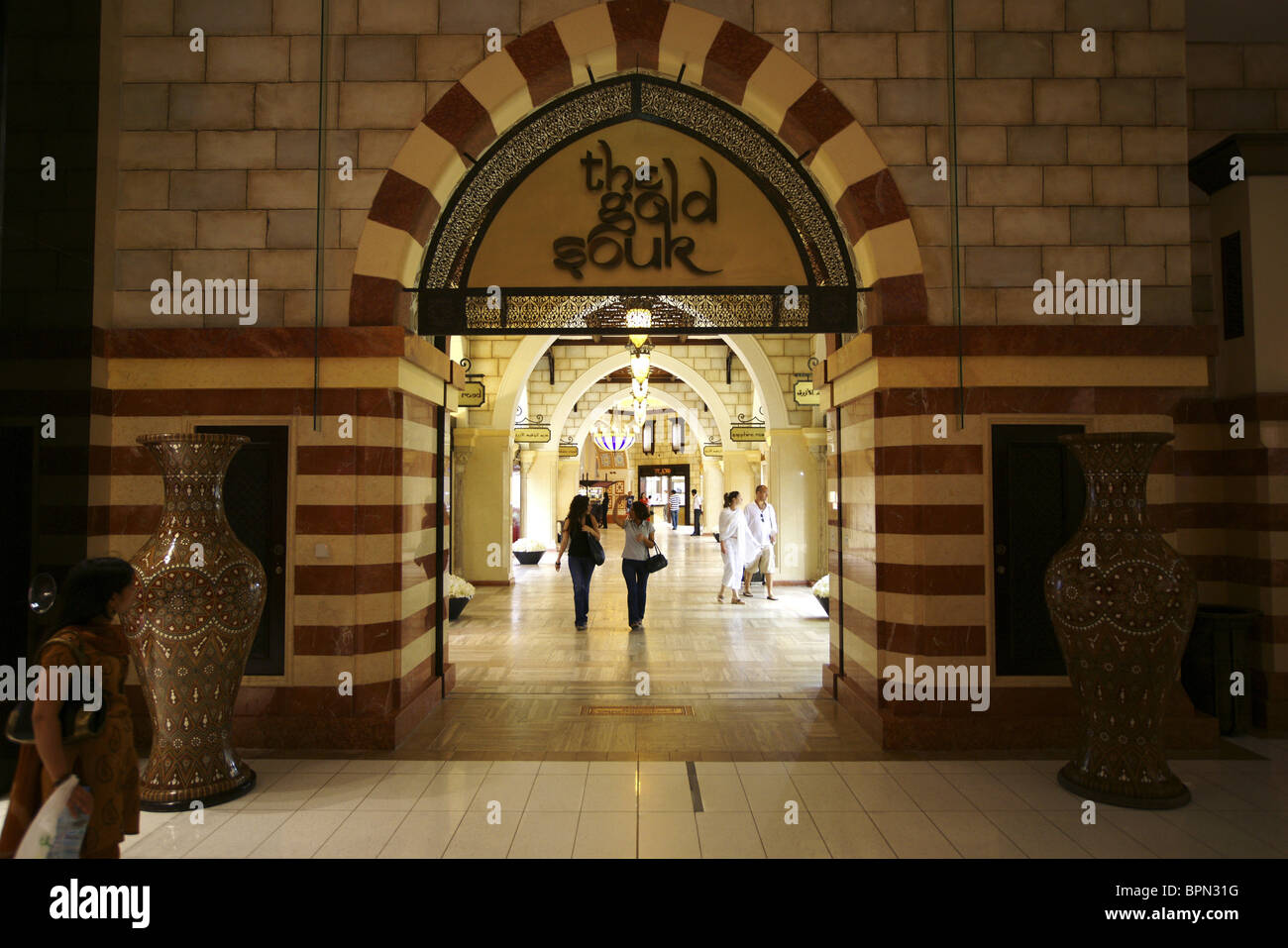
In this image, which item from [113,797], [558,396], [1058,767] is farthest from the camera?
[558,396]

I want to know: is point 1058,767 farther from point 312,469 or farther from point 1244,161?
point 312,469

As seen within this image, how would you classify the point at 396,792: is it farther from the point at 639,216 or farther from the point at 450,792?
the point at 639,216

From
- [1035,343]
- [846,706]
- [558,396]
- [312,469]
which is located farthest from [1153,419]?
[558,396]

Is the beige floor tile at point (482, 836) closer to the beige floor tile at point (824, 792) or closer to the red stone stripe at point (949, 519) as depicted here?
the beige floor tile at point (824, 792)

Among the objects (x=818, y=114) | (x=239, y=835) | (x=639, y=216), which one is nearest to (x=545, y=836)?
(x=239, y=835)

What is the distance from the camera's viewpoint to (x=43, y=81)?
431 cm

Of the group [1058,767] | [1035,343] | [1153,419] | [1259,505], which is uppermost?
[1035,343]

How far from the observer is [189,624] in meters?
3.60

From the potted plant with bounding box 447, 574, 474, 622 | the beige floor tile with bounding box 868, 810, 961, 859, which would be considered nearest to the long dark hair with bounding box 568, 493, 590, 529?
the potted plant with bounding box 447, 574, 474, 622

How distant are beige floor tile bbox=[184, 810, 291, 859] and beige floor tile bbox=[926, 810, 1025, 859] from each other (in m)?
3.09

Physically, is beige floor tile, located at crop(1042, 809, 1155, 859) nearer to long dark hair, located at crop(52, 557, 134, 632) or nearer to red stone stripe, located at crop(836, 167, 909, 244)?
red stone stripe, located at crop(836, 167, 909, 244)

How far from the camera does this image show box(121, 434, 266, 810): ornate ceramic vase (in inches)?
142

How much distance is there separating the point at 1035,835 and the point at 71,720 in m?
3.75
